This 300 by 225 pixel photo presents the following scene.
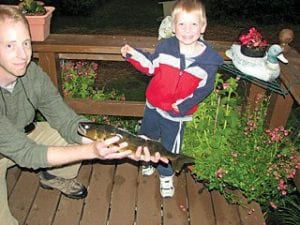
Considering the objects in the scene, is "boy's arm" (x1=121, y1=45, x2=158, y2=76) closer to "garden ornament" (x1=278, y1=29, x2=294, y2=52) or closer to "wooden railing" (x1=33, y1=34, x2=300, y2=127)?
"wooden railing" (x1=33, y1=34, x2=300, y2=127)

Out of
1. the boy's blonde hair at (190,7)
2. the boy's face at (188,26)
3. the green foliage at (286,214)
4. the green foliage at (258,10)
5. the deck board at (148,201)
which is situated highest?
the boy's blonde hair at (190,7)

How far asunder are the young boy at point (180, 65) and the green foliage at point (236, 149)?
0.76 feet

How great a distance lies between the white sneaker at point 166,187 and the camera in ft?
11.6

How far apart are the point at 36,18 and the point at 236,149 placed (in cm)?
204

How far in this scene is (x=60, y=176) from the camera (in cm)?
354

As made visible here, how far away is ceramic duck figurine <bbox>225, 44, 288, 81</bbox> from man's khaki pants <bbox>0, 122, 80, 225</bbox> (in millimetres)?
1668

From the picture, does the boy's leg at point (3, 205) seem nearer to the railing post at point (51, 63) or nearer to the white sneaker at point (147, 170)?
the railing post at point (51, 63)

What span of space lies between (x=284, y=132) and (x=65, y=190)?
1989mm

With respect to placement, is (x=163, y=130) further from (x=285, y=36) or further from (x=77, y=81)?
(x=77, y=81)

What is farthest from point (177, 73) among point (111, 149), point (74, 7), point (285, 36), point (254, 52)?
point (74, 7)

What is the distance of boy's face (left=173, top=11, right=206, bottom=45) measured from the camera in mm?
2949

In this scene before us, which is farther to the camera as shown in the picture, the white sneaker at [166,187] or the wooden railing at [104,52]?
the white sneaker at [166,187]

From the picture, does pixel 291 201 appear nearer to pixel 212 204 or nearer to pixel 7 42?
pixel 212 204

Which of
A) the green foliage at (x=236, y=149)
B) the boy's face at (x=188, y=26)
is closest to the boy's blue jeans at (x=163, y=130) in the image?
the green foliage at (x=236, y=149)
